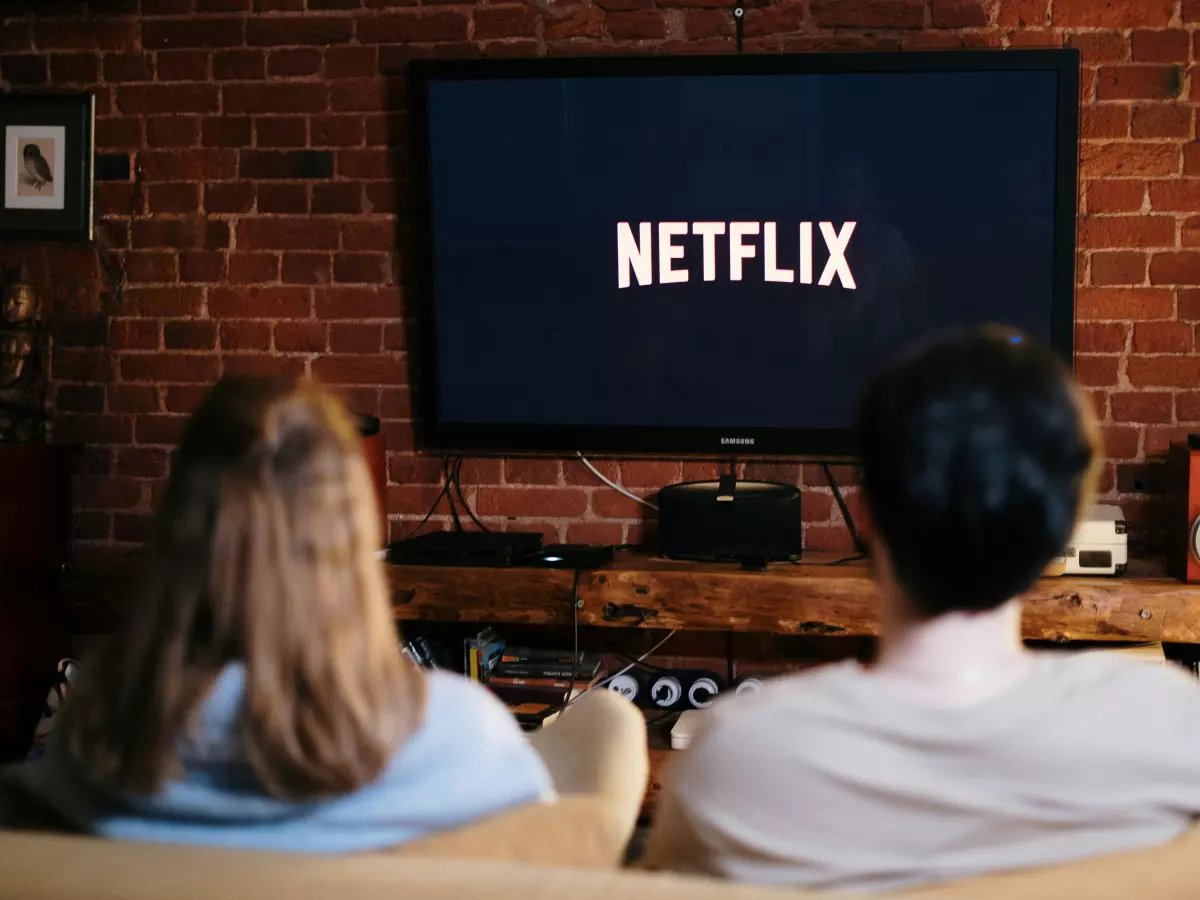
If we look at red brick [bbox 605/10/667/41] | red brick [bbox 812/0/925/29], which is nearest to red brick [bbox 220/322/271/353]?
red brick [bbox 605/10/667/41]

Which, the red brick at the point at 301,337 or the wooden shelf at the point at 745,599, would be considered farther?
the red brick at the point at 301,337

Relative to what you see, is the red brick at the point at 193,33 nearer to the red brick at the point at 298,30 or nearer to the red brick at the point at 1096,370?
the red brick at the point at 298,30

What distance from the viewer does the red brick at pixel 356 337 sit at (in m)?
3.41

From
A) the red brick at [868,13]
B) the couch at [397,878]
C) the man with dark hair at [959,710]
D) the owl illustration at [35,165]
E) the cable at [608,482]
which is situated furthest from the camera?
the owl illustration at [35,165]

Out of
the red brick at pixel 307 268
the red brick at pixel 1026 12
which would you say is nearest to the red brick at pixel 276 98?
the red brick at pixel 307 268

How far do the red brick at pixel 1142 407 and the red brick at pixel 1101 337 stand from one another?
120mm

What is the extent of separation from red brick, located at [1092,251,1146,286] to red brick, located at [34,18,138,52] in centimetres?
253

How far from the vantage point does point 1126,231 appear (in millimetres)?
3125

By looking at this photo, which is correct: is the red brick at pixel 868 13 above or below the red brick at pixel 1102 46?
above

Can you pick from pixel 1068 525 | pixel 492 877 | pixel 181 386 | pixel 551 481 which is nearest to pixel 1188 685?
pixel 1068 525

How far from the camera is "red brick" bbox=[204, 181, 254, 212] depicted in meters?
3.44

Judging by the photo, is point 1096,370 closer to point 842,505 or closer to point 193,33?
point 842,505

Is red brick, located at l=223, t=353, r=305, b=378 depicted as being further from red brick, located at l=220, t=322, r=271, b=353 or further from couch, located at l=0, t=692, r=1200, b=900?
couch, located at l=0, t=692, r=1200, b=900

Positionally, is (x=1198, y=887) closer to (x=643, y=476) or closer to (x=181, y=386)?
(x=643, y=476)
